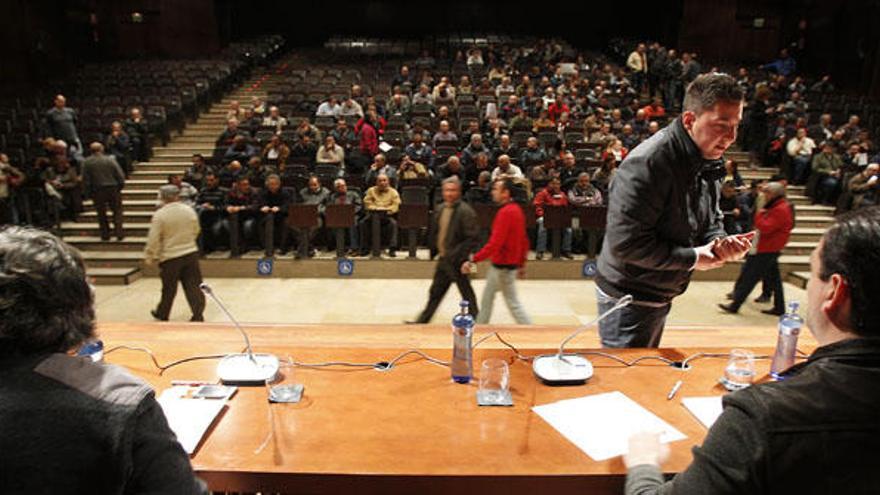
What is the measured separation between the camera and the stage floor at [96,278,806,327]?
5.72 m

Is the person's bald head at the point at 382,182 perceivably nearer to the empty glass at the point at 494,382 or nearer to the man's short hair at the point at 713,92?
the man's short hair at the point at 713,92

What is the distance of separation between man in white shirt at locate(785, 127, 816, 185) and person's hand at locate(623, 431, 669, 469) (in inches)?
374

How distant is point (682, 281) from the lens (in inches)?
94.6

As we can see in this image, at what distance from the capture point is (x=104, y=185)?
7.51 m

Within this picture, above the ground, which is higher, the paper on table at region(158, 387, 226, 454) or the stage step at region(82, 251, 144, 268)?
the paper on table at region(158, 387, 226, 454)

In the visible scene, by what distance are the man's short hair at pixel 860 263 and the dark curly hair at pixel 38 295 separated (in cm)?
138

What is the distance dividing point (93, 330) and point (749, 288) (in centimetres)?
595

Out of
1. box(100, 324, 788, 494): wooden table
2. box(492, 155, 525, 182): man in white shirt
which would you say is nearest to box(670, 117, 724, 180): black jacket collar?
box(100, 324, 788, 494): wooden table

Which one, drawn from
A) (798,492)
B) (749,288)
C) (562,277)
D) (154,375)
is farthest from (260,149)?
(798,492)

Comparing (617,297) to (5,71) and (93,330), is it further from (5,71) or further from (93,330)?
(5,71)

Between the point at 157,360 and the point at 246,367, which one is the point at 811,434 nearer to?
the point at 246,367

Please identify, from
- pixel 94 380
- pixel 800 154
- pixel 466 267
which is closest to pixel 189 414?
pixel 94 380

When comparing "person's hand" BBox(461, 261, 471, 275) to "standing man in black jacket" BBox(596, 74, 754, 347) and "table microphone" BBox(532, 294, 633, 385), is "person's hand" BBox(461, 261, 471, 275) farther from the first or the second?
"table microphone" BBox(532, 294, 633, 385)

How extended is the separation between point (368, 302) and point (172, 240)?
6.74 ft
